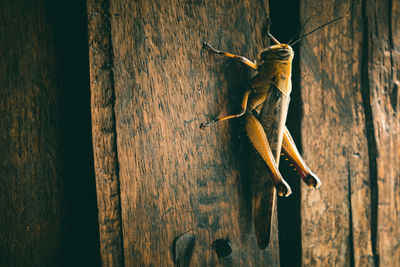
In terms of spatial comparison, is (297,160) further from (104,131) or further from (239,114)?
(104,131)

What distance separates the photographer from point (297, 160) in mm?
713

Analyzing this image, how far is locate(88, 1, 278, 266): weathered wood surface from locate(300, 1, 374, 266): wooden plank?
18cm

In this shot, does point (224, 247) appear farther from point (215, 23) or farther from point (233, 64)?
point (215, 23)

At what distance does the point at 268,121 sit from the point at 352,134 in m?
0.35

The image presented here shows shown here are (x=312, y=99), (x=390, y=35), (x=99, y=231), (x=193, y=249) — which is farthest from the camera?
(x=390, y=35)

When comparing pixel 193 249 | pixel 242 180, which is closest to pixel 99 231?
pixel 193 249

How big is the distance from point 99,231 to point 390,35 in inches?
44.3

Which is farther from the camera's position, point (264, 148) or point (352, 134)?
point (352, 134)

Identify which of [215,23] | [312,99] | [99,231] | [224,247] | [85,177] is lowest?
[224,247]

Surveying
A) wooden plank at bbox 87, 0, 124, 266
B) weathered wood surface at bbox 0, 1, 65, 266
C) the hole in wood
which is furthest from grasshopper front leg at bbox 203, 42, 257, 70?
the hole in wood

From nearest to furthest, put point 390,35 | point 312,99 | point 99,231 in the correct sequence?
point 99,231 < point 312,99 < point 390,35

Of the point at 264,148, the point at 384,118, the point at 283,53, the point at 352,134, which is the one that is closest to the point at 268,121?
the point at 264,148

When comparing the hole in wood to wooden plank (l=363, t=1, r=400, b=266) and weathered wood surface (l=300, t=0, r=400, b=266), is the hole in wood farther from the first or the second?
wooden plank (l=363, t=1, r=400, b=266)

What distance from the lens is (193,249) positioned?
654 millimetres
